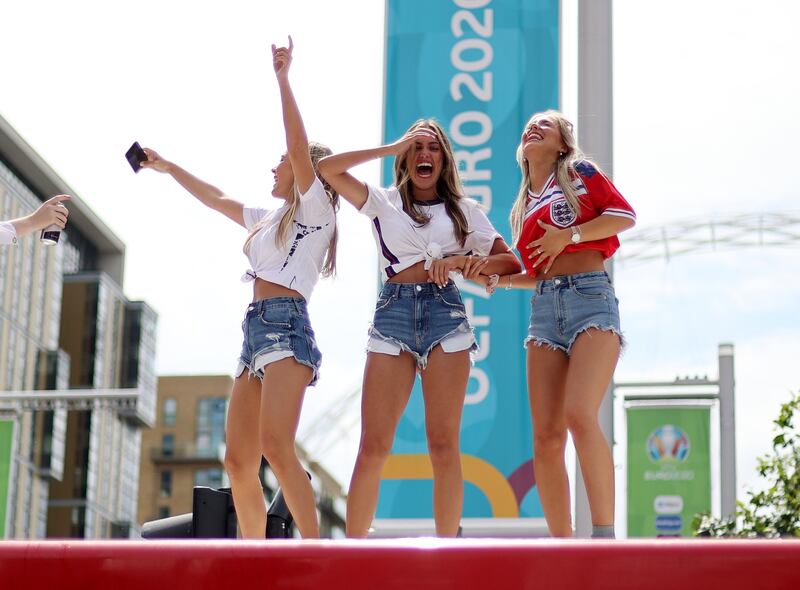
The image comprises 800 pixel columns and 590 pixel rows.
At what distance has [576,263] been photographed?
556 cm

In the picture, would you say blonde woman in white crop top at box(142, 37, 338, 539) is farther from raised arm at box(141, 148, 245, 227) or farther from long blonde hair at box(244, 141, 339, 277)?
raised arm at box(141, 148, 245, 227)

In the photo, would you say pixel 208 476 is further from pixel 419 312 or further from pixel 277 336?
pixel 419 312

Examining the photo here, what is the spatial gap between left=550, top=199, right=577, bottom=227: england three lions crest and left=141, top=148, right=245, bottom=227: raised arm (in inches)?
62.4

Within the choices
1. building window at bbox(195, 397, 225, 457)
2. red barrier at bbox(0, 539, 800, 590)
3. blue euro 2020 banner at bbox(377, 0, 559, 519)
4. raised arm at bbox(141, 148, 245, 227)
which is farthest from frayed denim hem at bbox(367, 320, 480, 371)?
building window at bbox(195, 397, 225, 457)

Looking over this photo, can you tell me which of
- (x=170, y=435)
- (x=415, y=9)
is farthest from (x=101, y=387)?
(x=415, y=9)

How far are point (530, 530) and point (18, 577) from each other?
807cm

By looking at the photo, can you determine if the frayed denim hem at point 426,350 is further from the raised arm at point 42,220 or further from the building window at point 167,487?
the building window at point 167,487

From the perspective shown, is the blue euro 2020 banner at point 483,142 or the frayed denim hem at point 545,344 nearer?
the frayed denim hem at point 545,344

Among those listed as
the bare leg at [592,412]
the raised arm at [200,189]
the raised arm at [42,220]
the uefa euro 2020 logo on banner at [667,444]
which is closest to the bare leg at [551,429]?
the bare leg at [592,412]

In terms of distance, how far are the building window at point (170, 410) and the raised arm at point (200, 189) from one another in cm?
9423

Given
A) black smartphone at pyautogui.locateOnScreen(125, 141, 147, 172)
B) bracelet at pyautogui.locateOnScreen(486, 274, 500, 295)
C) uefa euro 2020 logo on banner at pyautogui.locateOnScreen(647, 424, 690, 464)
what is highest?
black smartphone at pyautogui.locateOnScreen(125, 141, 147, 172)

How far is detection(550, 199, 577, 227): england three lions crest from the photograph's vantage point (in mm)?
5551

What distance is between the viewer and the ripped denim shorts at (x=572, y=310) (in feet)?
17.8

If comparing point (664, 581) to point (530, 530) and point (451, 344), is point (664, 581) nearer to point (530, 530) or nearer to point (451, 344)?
point (451, 344)
